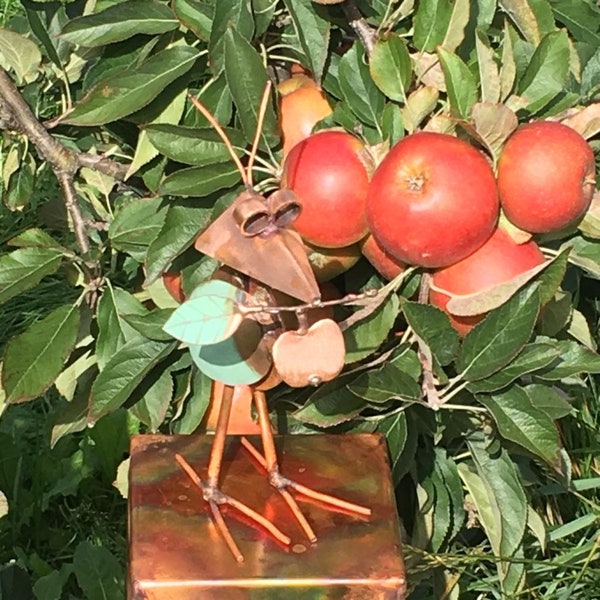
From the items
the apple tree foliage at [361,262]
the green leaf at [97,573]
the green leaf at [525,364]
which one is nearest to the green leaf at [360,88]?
the apple tree foliage at [361,262]

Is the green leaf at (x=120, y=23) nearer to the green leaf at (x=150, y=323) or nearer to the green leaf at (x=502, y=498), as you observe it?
the green leaf at (x=150, y=323)

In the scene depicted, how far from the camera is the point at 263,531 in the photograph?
739 mm

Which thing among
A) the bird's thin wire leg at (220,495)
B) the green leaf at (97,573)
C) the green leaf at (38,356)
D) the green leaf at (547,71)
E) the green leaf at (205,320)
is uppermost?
the green leaf at (547,71)

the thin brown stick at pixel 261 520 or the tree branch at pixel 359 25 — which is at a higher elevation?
the tree branch at pixel 359 25

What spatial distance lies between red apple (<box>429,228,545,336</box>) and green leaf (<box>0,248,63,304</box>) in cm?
34

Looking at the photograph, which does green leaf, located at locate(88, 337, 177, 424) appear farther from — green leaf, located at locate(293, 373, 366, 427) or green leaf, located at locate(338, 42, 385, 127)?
green leaf, located at locate(338, 42, 385, 127)

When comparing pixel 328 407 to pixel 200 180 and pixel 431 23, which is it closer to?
pixel 200 180

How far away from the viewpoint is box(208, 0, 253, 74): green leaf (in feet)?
2.92

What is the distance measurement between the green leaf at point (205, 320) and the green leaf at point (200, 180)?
0.18 m

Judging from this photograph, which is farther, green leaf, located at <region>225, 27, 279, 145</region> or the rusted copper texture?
green leaf, located at <region>225, 27, 279, 145</region>

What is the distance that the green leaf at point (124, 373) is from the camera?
930 mm

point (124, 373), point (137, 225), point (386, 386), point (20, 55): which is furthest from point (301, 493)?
point (20, 55)

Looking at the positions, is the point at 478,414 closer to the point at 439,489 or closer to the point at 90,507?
the point at 439,489

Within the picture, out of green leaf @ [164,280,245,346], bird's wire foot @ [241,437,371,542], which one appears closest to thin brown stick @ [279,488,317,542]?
bird's wire foot @ [241,437,371,542]
